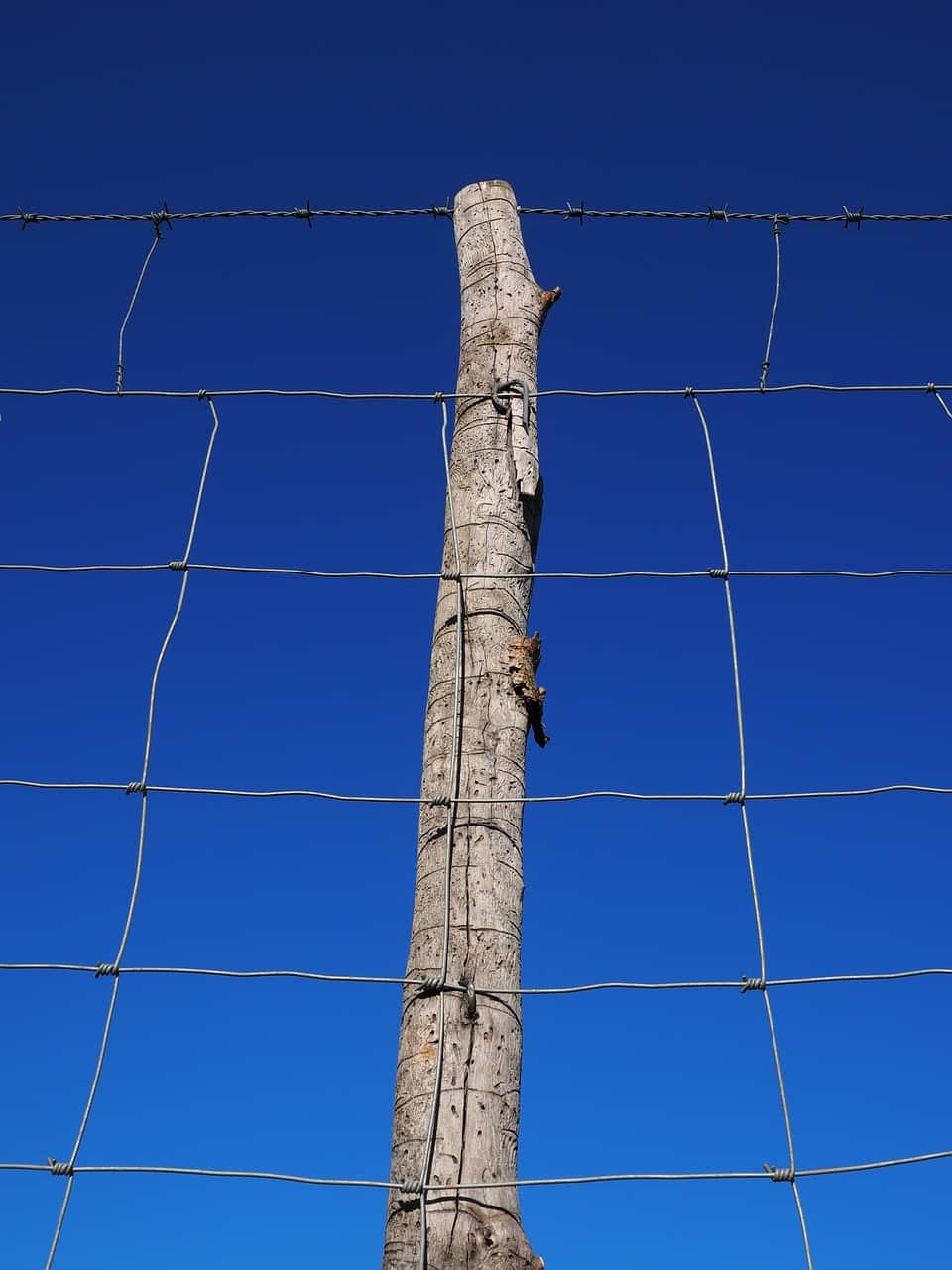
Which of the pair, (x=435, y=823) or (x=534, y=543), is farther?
(x=534, y=543)

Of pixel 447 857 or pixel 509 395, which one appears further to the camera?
pixel 509 395

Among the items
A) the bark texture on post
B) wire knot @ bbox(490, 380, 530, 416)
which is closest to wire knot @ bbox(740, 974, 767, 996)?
the bark texture on post

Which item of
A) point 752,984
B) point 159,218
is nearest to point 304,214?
point 159,218

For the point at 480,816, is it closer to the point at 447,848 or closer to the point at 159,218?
the point at 447,848

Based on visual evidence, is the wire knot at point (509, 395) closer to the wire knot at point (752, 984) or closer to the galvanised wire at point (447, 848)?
the galvanised wire at point (447, 848)

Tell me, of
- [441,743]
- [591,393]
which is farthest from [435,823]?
[591,393]

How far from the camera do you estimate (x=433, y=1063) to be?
2369mm

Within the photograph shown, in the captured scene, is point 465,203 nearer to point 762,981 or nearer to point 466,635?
point 466,635

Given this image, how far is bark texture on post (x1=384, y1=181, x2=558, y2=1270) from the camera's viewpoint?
226 cm

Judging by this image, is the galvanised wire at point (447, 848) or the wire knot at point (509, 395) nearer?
the galvanised wire at point (447, 848)

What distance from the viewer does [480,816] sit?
8.60 ft

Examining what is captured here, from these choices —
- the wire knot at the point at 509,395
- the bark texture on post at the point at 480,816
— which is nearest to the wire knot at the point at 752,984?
the bark texture on post at the point at 480,816

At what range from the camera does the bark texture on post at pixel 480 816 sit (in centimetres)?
226

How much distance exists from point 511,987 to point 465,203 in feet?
7.47
